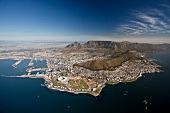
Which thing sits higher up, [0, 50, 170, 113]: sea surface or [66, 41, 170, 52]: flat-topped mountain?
[66, 41, 170, 52]: flat-topped mountain

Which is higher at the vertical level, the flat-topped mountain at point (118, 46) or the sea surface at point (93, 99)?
the flat-topped mountain at point (118, 46)

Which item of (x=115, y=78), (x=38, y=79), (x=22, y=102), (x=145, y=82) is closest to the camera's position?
(x=22, y=102)

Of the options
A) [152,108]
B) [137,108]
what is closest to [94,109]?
[137,108]

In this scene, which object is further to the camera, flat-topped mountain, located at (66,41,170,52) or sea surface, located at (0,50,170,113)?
flat-topped mountain, located at (66,41,170,52)

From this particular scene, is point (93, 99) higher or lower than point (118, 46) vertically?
lower

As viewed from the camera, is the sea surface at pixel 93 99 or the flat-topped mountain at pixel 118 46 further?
the flat-topped mountain at pixel 118 46

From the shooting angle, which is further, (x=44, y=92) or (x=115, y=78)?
(x=115, y=78)

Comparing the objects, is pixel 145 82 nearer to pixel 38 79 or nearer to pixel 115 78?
pixel 115 78

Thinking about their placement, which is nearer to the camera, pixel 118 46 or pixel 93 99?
pixel 93 99
